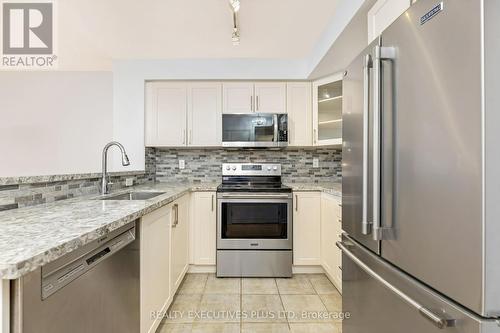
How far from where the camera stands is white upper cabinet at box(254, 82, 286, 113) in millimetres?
3094

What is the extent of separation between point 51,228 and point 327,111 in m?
2.73

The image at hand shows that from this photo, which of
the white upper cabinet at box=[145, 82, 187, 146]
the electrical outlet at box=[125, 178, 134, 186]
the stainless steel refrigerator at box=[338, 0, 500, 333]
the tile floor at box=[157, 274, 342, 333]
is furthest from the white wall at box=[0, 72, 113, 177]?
the stainless steel refrigerator at box=[338, 0, 500, 333]

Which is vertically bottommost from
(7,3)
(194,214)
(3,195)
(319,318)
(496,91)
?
(319,318)

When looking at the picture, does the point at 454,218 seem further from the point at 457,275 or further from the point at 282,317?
the point at 282,317

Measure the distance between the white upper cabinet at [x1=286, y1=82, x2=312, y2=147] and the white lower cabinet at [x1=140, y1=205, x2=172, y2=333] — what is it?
5.68ft

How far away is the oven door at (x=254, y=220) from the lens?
8.77 feet

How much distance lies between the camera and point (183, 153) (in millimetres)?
3389

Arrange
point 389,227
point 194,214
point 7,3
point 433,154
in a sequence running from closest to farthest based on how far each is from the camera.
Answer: point 433,154
point 389,227
point 7,3
point 194,214

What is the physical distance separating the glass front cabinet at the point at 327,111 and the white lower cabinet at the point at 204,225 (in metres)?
1.40

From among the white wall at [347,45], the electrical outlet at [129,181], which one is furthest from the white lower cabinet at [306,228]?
the electrical outlet at [129,181]

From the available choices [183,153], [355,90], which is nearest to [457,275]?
[355,90]

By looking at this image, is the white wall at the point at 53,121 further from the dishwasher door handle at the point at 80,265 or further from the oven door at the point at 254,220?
the dishwasher door handle at the point at 80,265

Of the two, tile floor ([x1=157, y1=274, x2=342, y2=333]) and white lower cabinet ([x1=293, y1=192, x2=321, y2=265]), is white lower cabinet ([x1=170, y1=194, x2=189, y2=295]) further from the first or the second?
white lower cabinet ([x1=293, y1=192, x2=321, y2=265])

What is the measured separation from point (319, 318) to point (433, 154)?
5.53 feet
